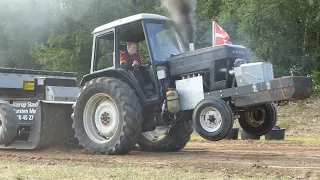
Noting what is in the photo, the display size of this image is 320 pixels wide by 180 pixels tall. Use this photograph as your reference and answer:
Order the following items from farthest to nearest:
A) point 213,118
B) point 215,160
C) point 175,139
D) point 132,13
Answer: point 132,13, point 175,139, point 215,160, point 213,118

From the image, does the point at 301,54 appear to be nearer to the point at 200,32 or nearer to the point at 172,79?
the point at 200,32

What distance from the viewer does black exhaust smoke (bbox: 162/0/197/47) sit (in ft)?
33.9

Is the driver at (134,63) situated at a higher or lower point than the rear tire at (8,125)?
higher

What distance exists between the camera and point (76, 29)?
33.0 m

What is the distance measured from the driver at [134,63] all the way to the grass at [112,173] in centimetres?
241

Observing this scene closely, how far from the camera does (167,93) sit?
9.02 m

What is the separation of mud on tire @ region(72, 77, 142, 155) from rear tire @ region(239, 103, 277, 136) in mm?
1807

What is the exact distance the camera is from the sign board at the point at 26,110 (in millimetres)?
10820

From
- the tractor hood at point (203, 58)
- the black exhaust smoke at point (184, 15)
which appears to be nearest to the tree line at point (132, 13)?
the black exhaust smoke at point (184, 15)

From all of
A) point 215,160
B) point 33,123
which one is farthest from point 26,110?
point 215,160

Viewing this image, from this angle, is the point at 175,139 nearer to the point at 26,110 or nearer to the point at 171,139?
the point at 171,139

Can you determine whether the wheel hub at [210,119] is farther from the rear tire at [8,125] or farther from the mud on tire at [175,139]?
the rear tire at [8,125]

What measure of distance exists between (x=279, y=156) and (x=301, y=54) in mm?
18337

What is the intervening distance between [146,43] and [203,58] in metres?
1.20
